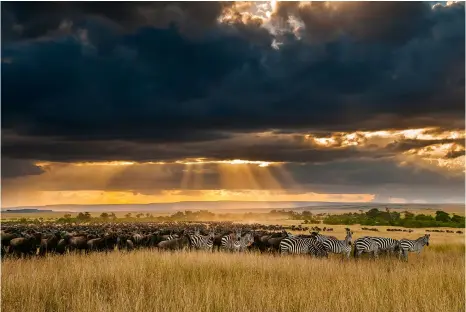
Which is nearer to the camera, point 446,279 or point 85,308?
point 85,308

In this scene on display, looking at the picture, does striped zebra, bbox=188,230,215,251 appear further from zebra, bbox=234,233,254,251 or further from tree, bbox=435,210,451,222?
tree, bbox=435,210,451,222

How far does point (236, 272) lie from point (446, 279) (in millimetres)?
6252

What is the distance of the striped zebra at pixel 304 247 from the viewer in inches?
995

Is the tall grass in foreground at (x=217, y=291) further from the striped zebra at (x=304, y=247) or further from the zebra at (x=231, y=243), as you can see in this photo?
the zebra at (x=231, y=243)

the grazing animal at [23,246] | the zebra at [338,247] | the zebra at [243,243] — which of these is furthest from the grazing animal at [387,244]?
the grazing animal at [23,246]

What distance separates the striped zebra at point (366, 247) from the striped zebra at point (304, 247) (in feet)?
6.27

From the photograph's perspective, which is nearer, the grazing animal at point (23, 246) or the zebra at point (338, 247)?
the zebra at point (338, 247)

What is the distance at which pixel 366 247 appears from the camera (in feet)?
85.3

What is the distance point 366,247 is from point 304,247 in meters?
3.27

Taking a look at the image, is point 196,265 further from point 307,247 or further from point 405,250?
point 405,250

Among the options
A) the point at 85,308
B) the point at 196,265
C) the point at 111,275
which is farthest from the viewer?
the point at 196,265

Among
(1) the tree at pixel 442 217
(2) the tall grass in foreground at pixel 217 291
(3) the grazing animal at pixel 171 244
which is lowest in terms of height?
(2) the tall grass in foreground at pixel 217 291

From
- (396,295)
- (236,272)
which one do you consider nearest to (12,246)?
(236,272)

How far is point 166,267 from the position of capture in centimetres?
1586
